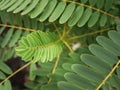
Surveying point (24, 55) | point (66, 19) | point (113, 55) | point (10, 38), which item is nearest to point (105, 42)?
point (113, 55)

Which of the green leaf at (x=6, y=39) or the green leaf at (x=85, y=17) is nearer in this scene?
the green leaf at (x=85, y=17)

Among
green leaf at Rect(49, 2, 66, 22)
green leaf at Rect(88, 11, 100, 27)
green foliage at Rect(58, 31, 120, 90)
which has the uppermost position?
green leaf at Rect(49, 2, 66, 22)

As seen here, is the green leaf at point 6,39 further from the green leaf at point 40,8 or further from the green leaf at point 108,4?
the green leaf at point 108,4

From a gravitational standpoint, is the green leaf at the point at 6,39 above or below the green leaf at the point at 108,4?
below

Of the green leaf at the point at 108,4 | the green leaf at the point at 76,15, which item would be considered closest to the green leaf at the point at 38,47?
the green leaf at the point at 76,15

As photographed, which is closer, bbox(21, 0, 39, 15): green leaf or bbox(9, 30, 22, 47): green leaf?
bbox(21, 0, 39, 15): green leaf

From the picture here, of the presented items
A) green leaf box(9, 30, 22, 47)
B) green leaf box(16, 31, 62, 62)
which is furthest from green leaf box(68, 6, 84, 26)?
green leaf box(9, 30, 22, 47)

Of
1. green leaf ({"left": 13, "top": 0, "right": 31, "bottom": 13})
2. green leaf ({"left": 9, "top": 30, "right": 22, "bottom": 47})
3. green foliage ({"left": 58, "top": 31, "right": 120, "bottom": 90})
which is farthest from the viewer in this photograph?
green leaf ({"left": 9, "top": 30, "right": 22, "bottom": 47})

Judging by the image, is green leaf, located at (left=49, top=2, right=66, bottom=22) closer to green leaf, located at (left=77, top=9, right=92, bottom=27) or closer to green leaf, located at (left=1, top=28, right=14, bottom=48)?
green leaf, located at (left=77, top=9, right=92, bottom=27)
